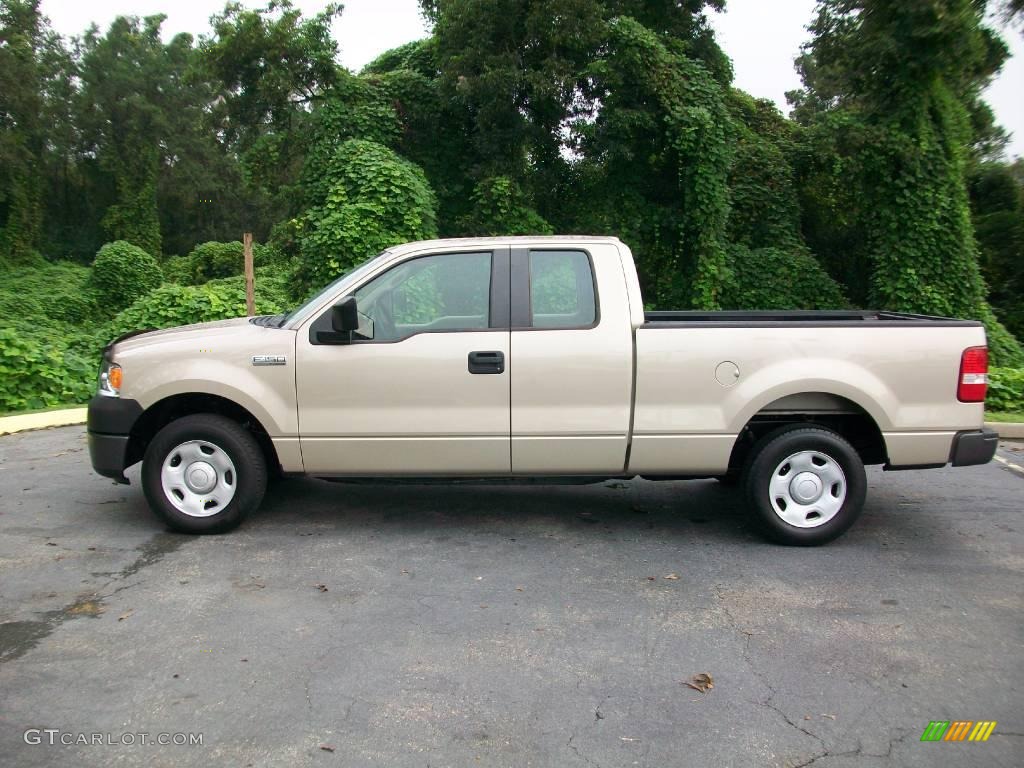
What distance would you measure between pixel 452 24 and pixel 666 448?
12.4 metres

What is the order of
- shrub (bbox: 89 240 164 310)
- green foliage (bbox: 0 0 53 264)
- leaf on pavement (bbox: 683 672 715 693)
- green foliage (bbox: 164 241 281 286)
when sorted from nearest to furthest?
leaf on pavement (bbox: 683 672 715 693)
shrub (bbox: 89 240 164 310)
green foliage (bbox: 164 241 281 286)
green foliage (bbox: 0 0 53 264)

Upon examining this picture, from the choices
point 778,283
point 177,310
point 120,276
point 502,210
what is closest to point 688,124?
point 502,210

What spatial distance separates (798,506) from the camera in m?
5.39

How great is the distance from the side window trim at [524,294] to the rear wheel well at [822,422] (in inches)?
48.6

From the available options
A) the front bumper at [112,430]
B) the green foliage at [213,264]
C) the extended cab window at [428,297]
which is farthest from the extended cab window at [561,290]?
the green foliage at [213,264]

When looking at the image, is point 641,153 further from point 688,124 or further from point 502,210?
point 502,210

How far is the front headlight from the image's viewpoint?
5402 millimetres

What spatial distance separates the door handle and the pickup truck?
0.01 m

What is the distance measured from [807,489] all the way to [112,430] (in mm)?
4391

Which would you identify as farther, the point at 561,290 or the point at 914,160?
the point at 914,160

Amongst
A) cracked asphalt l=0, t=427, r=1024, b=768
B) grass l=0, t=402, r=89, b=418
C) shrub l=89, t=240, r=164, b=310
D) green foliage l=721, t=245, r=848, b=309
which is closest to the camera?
cracked asphalt l=0, t=427, r=1024, b=768

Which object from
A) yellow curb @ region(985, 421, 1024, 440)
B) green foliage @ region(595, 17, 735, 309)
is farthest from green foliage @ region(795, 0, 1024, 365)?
yellow curb @ region(985, 421, 1024, 440)

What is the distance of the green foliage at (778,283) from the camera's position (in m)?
17.2

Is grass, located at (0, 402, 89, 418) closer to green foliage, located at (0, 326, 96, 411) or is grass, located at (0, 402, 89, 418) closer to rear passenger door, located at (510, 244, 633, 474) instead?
green foliage, located at (0, 326, 96, 411)
